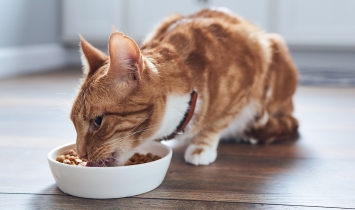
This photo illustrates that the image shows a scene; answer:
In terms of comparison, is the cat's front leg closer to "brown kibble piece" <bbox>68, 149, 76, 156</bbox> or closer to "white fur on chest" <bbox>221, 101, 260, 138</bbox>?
"white fur on chest" <bbox>221, 101, 260, 138</bbox>

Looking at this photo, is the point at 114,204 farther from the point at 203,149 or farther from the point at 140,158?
the point at 203,149

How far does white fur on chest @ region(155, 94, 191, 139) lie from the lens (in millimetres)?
1335

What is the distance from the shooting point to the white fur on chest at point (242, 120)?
5.76 feet

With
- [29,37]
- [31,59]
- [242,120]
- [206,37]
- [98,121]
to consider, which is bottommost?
[31,59]

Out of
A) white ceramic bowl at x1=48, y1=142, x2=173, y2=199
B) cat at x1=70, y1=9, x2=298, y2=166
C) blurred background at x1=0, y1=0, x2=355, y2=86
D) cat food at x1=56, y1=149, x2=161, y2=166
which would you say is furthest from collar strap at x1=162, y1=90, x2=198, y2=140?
blurred background at x1=0, y1=0, x2=355, y2=86

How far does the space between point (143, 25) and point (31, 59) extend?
101 cm

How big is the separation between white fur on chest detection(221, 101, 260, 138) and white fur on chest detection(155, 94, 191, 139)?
1.19ft

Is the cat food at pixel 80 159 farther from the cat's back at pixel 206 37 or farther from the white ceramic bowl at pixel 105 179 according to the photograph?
the cat's back at pixel 206 37

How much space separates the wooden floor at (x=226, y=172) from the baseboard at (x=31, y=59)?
122 centimetres

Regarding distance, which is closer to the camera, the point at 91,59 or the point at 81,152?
the point at 81,152

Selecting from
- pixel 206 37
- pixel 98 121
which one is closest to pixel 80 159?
pixel 98 121

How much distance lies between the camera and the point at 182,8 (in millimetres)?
4016

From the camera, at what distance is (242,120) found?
179 centimetres

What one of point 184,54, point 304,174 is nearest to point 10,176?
point 184,54
